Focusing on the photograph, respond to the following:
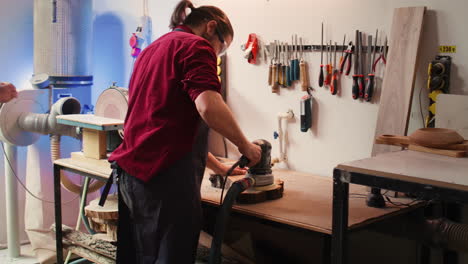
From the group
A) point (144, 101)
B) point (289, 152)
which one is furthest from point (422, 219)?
point (144, 101)

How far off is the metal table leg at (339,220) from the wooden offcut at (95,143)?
1.51m

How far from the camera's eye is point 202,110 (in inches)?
73.1

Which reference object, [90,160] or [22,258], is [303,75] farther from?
[22,258]

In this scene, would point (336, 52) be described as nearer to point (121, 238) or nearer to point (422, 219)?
point (422, 219)

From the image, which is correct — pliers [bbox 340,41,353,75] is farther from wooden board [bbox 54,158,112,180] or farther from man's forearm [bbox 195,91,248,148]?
wooden board [bbox 54,158,112,180]

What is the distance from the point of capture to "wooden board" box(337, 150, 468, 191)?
1547 mm

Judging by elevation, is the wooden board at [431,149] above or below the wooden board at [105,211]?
above

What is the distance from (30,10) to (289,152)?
2202 mm

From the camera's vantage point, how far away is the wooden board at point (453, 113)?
2152mm

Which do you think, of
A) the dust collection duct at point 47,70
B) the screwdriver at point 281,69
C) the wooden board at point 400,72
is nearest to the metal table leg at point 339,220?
the wooden board at point 400,72

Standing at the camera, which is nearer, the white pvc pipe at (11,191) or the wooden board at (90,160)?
the wooden board at (90,160)

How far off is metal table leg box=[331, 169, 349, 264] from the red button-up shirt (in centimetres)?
53

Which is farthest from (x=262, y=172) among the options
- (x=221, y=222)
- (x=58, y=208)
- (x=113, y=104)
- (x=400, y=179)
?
(x=58, y=208)

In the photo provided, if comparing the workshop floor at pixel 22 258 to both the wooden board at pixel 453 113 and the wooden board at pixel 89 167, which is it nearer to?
the wooden board at pixel 89 167
